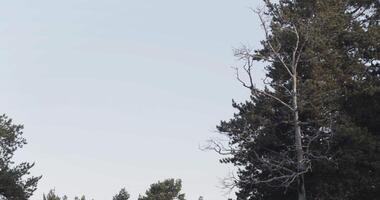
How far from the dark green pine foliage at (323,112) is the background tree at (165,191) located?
3194cm

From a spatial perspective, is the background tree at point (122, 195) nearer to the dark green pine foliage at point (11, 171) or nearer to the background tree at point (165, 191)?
the background tree at point (165, 191)

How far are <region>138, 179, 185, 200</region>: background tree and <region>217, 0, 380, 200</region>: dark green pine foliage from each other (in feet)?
105

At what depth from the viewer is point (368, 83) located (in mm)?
25625

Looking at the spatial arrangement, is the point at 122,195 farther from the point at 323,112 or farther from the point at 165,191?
the point at 323,112

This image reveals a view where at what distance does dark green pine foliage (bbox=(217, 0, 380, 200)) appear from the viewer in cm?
2333

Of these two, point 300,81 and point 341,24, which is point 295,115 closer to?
point 300,81

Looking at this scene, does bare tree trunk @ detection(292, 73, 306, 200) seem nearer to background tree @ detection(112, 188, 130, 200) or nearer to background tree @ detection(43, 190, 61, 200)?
background tree @ detection(43, 190, 61, 200)

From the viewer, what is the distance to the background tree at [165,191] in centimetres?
5866

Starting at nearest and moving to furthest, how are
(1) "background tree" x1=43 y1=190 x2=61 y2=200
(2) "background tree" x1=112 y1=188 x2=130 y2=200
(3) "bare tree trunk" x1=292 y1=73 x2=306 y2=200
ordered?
(3) "bare tree trunk" x1=292 y1=73 x2=306 y2=200
(1) "background tree" x1=43 y1=190 x2=61 y2=200
(2) "background tree" x1=112 y1=188 x2=130 y2=200

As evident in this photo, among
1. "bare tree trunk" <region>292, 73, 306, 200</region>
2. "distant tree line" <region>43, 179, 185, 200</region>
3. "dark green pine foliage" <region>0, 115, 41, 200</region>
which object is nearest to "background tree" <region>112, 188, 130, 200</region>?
"distant tree line" <region>43, 179, 185, 200</region>

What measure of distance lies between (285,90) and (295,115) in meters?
3.00

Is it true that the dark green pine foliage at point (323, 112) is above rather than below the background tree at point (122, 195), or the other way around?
below

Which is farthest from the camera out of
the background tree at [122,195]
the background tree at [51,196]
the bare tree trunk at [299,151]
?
the background tree at [122,195]

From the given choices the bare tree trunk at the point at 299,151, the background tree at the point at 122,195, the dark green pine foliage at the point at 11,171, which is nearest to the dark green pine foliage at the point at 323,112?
the bare tree trunk at the point at 299,151
